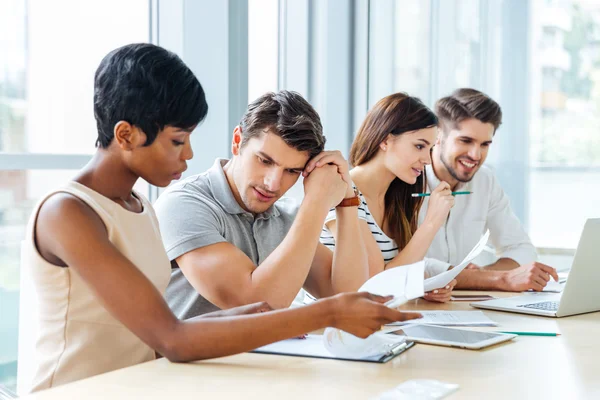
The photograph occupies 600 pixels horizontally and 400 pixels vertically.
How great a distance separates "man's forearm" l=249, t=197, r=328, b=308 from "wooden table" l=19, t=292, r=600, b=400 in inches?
15.6

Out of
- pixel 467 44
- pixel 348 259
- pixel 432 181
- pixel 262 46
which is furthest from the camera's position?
pixel 467 44

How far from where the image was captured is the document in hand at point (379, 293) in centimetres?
117

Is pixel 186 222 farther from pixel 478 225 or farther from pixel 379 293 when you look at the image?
pixel 478 225

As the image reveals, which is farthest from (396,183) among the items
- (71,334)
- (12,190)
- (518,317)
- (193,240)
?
(71,334)

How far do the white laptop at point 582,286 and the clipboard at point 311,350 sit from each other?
0.54 m

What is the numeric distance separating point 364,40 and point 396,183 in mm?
1609

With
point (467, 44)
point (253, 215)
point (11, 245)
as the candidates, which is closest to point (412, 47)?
point (467, 44)

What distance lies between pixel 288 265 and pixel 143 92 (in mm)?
594

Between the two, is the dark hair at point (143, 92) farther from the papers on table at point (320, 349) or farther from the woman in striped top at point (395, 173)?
the woman in striped top at point (395, 173)

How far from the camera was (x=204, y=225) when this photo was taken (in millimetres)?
1664

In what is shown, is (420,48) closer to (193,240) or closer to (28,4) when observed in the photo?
(28,4)

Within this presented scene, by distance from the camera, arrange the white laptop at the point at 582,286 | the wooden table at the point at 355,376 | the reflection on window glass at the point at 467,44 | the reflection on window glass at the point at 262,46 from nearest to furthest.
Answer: the wooden table at the point at 355,376 < the white laptop at the point at 582,286 < the reflection on window glass at the point at 262,46 < the reflection on window glass at the point at 467,44

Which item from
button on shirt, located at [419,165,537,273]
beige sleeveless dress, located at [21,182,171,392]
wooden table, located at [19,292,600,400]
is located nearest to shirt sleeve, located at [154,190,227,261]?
beige sleeveless dress, located at [21,182,171,392]

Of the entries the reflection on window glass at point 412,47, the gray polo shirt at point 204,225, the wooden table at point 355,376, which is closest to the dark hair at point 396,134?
the gray polo shirt at point 204,225
